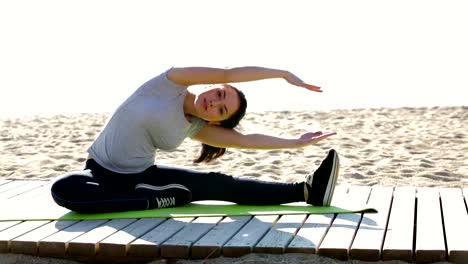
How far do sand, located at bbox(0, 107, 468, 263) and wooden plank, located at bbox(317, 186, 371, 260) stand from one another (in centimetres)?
118

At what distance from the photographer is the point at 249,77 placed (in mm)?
4973

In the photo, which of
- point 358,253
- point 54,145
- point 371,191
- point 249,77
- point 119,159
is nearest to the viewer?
point 358,253

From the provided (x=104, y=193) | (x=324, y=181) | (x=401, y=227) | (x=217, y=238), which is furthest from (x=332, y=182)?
(x=104, y=193)

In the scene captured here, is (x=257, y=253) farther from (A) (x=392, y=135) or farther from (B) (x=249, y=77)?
(A) (x=392, y=135)

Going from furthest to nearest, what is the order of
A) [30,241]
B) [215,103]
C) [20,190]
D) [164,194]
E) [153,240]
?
[20,190], [164,194], [215,103], [30,241], [153,240]

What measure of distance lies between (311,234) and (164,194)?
1.02 m

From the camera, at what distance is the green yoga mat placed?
204 inches

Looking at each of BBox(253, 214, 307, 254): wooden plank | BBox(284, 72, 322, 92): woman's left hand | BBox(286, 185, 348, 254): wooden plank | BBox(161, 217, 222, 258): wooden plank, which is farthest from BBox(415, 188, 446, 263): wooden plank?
BBox(161, 217, 222, 258): wooden plank

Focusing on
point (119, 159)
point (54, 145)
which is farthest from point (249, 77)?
point (54, 145)

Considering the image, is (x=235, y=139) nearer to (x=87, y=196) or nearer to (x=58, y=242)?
(x=87, y=196)

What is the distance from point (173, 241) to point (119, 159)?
0.88 metres

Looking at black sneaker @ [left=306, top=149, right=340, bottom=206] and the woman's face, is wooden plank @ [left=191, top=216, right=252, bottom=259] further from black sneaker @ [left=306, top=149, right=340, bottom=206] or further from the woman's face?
the woman's face

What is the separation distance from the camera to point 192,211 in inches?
208

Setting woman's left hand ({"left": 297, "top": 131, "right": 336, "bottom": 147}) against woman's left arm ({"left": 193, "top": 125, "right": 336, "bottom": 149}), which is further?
woman's left arm ({"left": 193, "top": 125, "right": 336, "bottom": 149})
